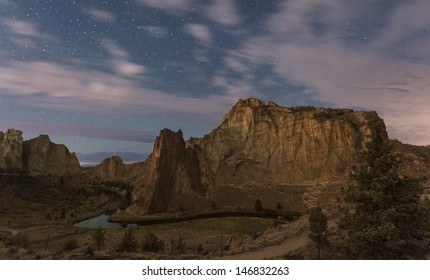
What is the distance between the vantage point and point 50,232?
58938mm

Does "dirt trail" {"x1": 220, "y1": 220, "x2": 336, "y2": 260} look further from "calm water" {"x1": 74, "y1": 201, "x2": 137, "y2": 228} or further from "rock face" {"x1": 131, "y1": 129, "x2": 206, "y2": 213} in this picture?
"rock face" {"x1": 131, "y1": 129, "x2": 206, "y2": 213}

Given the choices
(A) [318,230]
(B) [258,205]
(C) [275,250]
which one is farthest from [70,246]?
(B) [258,205]

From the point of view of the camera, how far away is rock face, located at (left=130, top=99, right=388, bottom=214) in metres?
106

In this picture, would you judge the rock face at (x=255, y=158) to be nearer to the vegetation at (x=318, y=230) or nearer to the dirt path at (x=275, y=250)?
the dirt path at (x=275, y=250)

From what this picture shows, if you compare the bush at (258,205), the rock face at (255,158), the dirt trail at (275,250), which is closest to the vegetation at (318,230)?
the dirt trail at (275,250)

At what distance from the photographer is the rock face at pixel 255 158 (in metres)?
106

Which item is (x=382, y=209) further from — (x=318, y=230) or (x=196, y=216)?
(x=196, y=216)

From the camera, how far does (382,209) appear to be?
725 inches

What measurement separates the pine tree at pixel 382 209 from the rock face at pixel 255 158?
3186 inches

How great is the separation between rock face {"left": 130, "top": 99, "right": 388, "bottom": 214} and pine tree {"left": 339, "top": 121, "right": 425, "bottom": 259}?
8093cm

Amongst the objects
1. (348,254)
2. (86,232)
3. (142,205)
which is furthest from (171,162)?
(348,254)

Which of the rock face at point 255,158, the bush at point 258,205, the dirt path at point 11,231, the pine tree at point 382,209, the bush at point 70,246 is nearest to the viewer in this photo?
the pine tree at point 382,209

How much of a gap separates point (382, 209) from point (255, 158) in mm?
108627
